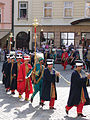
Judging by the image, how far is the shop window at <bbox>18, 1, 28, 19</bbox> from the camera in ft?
105

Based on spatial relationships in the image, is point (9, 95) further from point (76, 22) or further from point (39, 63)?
point (76, 22)

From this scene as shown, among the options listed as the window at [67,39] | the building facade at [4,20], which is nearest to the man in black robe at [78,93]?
the window at [67,39]

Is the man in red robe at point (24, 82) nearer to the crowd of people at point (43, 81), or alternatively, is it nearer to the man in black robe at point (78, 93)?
the crowd of people at point (43, 81)

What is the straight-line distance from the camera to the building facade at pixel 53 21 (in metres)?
30.6

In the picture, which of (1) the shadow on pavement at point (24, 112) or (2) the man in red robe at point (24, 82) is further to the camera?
(2) the man in red robe at point (24, 82)

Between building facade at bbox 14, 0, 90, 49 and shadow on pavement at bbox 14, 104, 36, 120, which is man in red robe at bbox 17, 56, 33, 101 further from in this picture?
building facade at bbox 14, 0, 90, 49

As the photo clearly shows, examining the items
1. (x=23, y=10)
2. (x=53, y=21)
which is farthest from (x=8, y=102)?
(x=23, y=10)

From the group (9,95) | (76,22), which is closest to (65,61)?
(76,22)

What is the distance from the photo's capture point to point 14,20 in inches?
1267

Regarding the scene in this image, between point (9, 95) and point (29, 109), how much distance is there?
258 cm

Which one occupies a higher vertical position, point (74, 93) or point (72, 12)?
point (72, 12)

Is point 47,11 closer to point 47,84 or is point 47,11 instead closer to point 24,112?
point 47,84

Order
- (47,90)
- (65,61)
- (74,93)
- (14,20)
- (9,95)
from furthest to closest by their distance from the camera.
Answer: (14,20)
(65,61)
(9,95)
(47,90)
(74,93)

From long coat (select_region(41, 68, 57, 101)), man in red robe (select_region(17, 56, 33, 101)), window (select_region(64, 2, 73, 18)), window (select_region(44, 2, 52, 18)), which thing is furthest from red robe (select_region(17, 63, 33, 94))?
window (select_region(44, 2, 52, 18))
